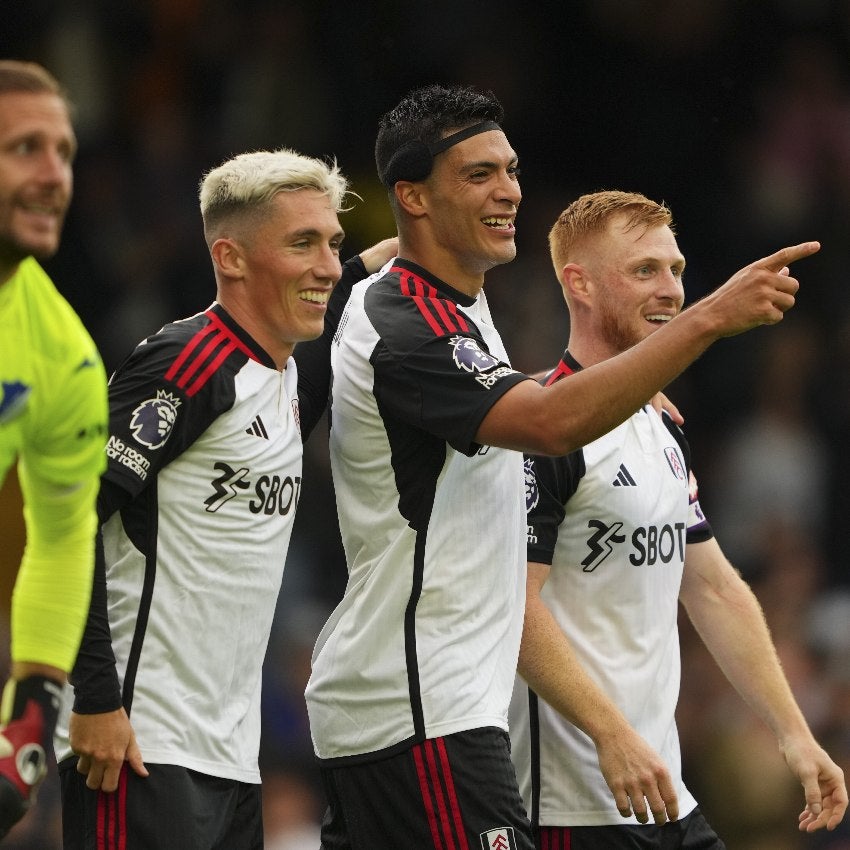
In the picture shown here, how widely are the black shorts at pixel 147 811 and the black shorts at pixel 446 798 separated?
407 millimetres

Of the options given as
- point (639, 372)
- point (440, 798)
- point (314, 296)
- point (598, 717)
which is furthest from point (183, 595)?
point (639, 372)

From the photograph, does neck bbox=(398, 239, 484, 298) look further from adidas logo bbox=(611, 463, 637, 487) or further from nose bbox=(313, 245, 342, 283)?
adidas logo bbox=(611, 463, 637, 487)

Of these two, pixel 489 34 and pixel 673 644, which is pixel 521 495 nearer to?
pixel 673 644

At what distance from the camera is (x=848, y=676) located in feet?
30.1

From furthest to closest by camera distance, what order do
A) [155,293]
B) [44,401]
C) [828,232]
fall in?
1. [828,232]
2. [155,293]
3. [44,401]

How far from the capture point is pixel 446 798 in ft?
14.1

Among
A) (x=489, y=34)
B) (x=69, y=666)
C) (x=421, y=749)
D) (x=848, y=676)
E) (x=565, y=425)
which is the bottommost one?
(x=848, y=676)

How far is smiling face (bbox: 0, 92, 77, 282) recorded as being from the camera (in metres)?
3.29

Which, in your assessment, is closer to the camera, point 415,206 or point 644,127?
point 415,206

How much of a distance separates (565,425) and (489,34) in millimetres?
7982

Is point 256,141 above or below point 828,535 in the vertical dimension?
above

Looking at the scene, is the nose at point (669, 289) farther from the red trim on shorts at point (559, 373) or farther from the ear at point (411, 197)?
the ear at point (411, 197)

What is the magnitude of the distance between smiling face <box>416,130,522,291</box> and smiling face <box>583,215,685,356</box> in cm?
67

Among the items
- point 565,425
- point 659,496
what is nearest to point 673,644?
point 659,496
